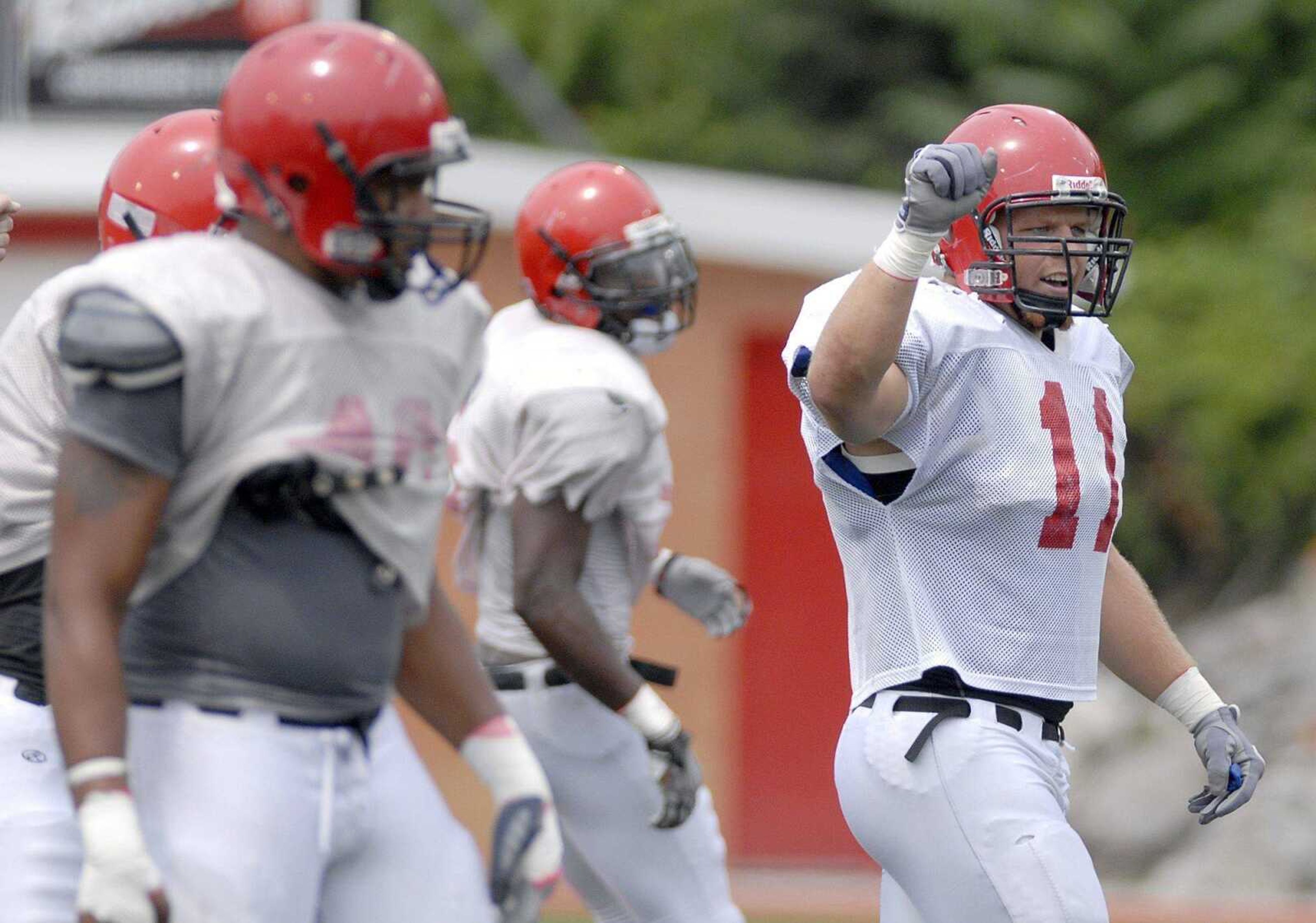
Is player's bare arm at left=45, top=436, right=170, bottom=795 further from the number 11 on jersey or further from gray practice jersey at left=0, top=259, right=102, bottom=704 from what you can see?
the number 11 on jersey

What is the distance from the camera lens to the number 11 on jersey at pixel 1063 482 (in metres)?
3.58

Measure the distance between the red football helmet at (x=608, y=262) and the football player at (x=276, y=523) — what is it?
187 centimetres

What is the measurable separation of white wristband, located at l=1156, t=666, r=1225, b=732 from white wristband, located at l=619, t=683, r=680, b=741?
0.97 metres

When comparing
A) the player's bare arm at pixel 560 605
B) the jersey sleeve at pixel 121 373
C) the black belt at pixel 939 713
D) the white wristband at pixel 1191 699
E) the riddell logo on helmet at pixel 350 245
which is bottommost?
the player's bare arm at pixel 560 605

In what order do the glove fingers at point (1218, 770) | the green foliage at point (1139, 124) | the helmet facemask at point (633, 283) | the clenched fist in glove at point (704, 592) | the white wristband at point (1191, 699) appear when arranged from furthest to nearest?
the green foliage at point (1139, 124), the clenched fist in glove at point (704, 592), the helmet facemask at point (633, 283), the white wristband at point (1191, 699), the glove fingers at point (1218, 770)

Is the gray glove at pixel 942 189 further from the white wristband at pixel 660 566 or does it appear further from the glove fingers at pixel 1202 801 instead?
the white wristband at pixel 660 566

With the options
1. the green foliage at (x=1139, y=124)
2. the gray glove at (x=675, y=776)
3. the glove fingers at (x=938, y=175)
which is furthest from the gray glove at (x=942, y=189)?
the green foliage at (x=1139, y=124)

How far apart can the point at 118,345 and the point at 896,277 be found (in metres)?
1.25

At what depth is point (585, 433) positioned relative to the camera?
4.35 meters

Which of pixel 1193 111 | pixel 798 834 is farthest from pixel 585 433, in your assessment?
pixel 1193 111

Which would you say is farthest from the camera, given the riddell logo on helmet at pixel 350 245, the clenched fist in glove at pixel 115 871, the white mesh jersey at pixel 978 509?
the white mesh jersey at pixel 978 509

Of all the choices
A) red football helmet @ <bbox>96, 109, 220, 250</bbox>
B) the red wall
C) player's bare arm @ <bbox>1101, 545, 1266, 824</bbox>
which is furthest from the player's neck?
the red wall

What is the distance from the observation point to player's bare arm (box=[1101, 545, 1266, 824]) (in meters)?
4.01

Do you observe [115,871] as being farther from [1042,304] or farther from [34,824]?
[1042,304]
